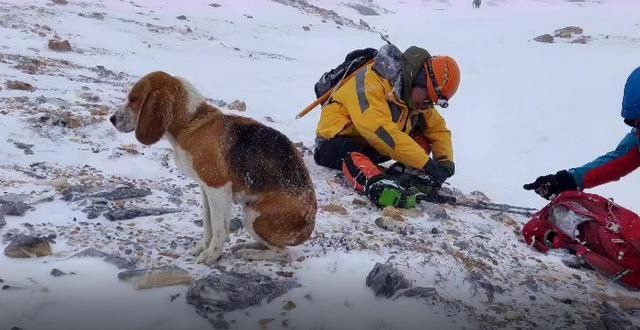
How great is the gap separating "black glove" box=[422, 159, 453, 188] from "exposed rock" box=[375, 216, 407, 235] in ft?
3.55

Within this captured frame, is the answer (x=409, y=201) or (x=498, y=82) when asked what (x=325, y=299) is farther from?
(x=498, y=82)

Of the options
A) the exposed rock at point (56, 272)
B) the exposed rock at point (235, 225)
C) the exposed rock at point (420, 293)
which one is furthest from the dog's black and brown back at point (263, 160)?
the exposed rock at point (56, 272)

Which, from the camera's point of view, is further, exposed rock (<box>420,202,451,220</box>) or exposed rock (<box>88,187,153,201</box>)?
exposed rock (<box>420,202,451,220</box>)

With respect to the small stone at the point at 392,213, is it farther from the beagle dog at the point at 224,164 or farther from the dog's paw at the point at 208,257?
the dog's paw at the point at 208,257

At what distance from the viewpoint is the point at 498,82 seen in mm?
13375

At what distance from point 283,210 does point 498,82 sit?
434 inches

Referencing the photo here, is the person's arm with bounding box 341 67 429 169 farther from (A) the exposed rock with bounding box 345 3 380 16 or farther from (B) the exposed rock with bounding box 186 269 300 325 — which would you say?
(A) the exposed rock with bounding box 345 3 380 16

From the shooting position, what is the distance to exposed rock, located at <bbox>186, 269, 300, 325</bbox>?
3.03 metres

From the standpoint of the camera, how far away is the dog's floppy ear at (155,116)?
3432 mm

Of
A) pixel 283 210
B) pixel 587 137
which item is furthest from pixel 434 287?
pixel 587 137

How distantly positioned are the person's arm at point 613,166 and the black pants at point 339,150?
2.00 m

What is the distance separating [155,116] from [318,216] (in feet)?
5.92

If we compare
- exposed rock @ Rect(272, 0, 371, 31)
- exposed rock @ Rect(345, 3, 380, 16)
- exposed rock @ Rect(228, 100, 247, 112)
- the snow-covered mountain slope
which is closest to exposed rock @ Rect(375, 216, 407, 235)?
the snow-covered mountain slope

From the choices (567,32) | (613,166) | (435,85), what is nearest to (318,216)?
(435,85)
